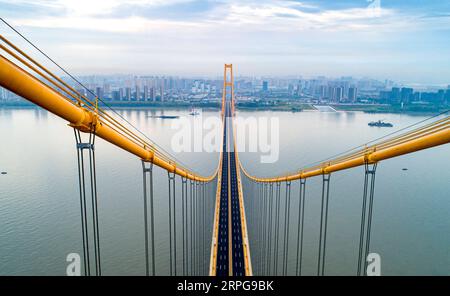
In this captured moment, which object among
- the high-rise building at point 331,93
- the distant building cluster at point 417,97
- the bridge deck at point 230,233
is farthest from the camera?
the high-rise building at point 331,93

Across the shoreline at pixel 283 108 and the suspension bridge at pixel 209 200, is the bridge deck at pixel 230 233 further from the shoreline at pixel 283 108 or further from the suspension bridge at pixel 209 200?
the shoreline at pixel 283 108

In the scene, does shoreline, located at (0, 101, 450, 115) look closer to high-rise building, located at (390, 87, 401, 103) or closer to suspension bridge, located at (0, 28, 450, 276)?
high-rise building, located at (390, 87, 401, 103)

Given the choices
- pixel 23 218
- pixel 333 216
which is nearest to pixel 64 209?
pixel 23 218

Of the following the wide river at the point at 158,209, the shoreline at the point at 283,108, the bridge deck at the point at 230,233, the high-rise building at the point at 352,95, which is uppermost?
the high-rise building at the point at 352,95

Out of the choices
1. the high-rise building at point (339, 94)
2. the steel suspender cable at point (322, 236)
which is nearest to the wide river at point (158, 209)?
the steel suspender cable at point (322, 236)

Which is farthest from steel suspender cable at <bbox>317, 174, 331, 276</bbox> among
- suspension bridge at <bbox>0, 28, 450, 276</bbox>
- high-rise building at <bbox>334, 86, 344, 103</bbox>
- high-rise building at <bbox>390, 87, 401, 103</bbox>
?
high-rise building at <bbox>334, 86, 344, 103</bbox>

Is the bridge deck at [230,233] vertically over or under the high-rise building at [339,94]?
under

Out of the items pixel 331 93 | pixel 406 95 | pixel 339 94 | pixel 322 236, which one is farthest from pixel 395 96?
pixel 322 236

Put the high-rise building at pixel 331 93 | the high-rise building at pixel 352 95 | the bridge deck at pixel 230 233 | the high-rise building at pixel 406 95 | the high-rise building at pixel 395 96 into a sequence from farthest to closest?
the high-rise building at pixel 331 93, the high-rise building at pixel 352 95, the high-rise building at pixel 395 96, the high-rise building at pixel 406 95, the bridge deck at pixel 230 233
